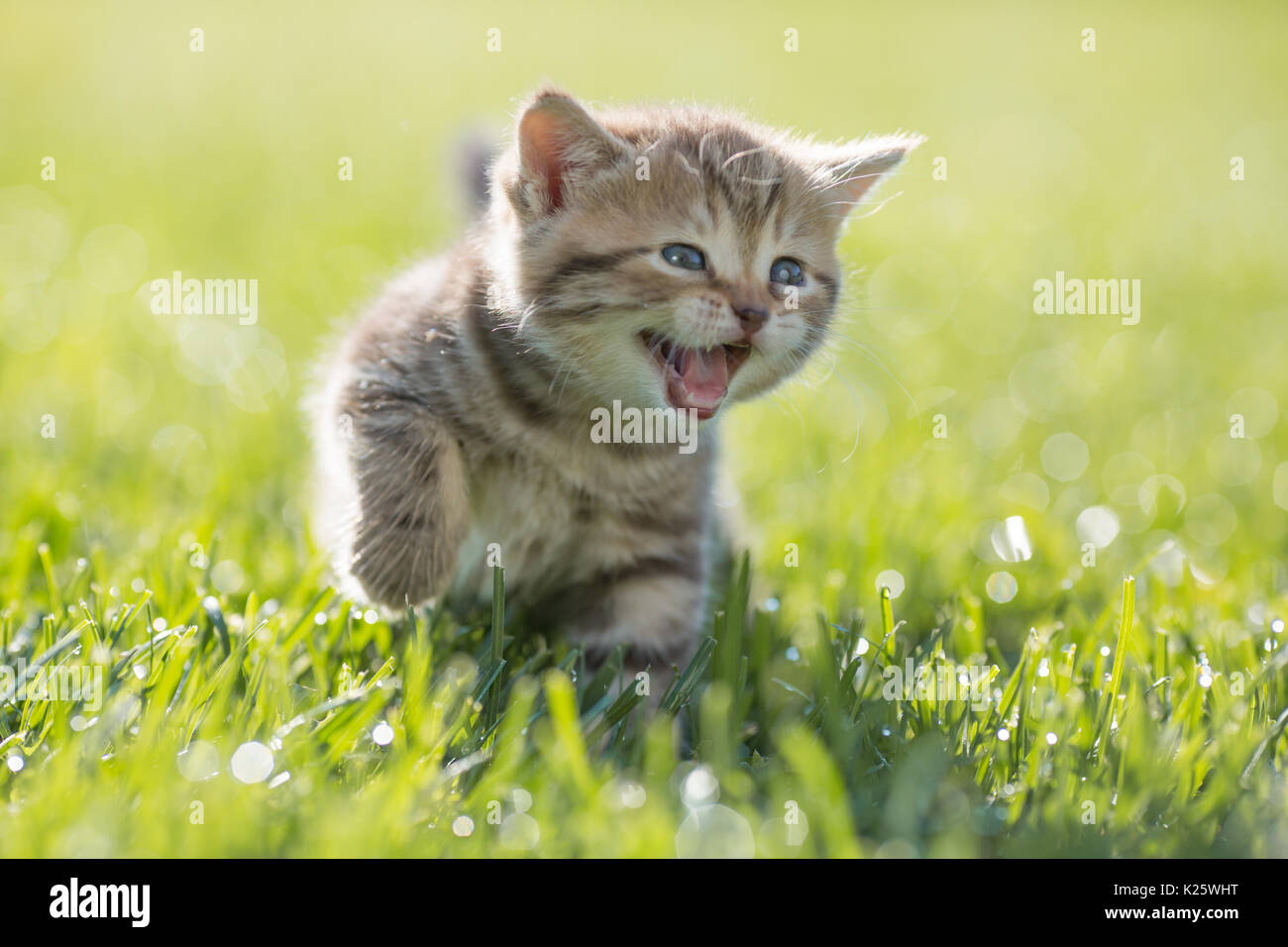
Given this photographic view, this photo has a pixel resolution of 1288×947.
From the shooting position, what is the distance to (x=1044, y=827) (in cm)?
139

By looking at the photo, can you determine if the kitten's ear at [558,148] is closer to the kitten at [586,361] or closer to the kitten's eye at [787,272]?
the kitten at [586,361]

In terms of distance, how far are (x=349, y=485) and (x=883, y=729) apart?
102 cm

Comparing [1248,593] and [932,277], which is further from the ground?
[932,277]

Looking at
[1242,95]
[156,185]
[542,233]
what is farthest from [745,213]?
[1242,95]

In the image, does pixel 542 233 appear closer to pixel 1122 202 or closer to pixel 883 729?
pixel 883 729

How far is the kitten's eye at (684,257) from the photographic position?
184cm

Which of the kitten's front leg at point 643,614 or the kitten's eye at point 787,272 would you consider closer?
the kitten's eye at point 787,272

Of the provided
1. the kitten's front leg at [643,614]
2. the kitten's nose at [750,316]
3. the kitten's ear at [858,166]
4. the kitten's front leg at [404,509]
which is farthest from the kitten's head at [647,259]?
the kitten's front leg at [643,614]

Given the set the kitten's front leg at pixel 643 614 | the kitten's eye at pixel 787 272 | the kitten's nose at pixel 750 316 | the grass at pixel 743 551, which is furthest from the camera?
the kitten's front leg at pixel 643 614

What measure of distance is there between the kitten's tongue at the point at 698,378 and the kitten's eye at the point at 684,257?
0.14 m

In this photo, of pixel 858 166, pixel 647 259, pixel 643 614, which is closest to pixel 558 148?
pixel 647 259

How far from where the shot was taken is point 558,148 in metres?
1.89

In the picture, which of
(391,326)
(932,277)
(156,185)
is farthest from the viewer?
(156,185)
